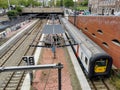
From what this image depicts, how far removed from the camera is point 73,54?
760 inches

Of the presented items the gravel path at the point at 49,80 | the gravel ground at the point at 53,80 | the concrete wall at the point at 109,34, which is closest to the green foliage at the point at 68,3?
the concrete wall at the point at 109,34

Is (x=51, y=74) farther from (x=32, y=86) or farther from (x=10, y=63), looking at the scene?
(x=10, y=63)

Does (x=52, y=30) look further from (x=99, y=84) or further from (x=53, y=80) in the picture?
(x=99, y=84)

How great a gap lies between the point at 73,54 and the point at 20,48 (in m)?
7.57

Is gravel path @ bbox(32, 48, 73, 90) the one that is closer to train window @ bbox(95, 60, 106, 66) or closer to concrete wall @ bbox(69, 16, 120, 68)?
train window @ bbox(95, 60, 106, 66)

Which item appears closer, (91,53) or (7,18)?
(91,53)

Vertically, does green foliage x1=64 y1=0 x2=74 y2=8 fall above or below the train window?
above

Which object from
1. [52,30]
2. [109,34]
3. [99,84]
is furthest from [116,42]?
[52,30]

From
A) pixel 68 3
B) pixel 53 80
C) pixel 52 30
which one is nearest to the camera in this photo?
pixel 53 80

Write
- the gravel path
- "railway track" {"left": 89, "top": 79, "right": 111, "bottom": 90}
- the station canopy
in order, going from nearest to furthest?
the gravel path < "railway track" {"left": 89, "top": 79, "right": 111, "bottom": 90} < the station canopy

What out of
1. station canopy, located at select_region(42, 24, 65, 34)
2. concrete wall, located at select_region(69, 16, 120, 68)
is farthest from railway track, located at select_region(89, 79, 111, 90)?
station canopy, located at select_region(42, 24, 65, 34)

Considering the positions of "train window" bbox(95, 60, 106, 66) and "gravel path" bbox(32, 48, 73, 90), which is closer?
"gravel path" bbox(32, 48, 73, 90)

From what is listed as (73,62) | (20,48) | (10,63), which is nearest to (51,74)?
(73,62)

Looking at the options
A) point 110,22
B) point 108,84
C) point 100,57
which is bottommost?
point 108,84
